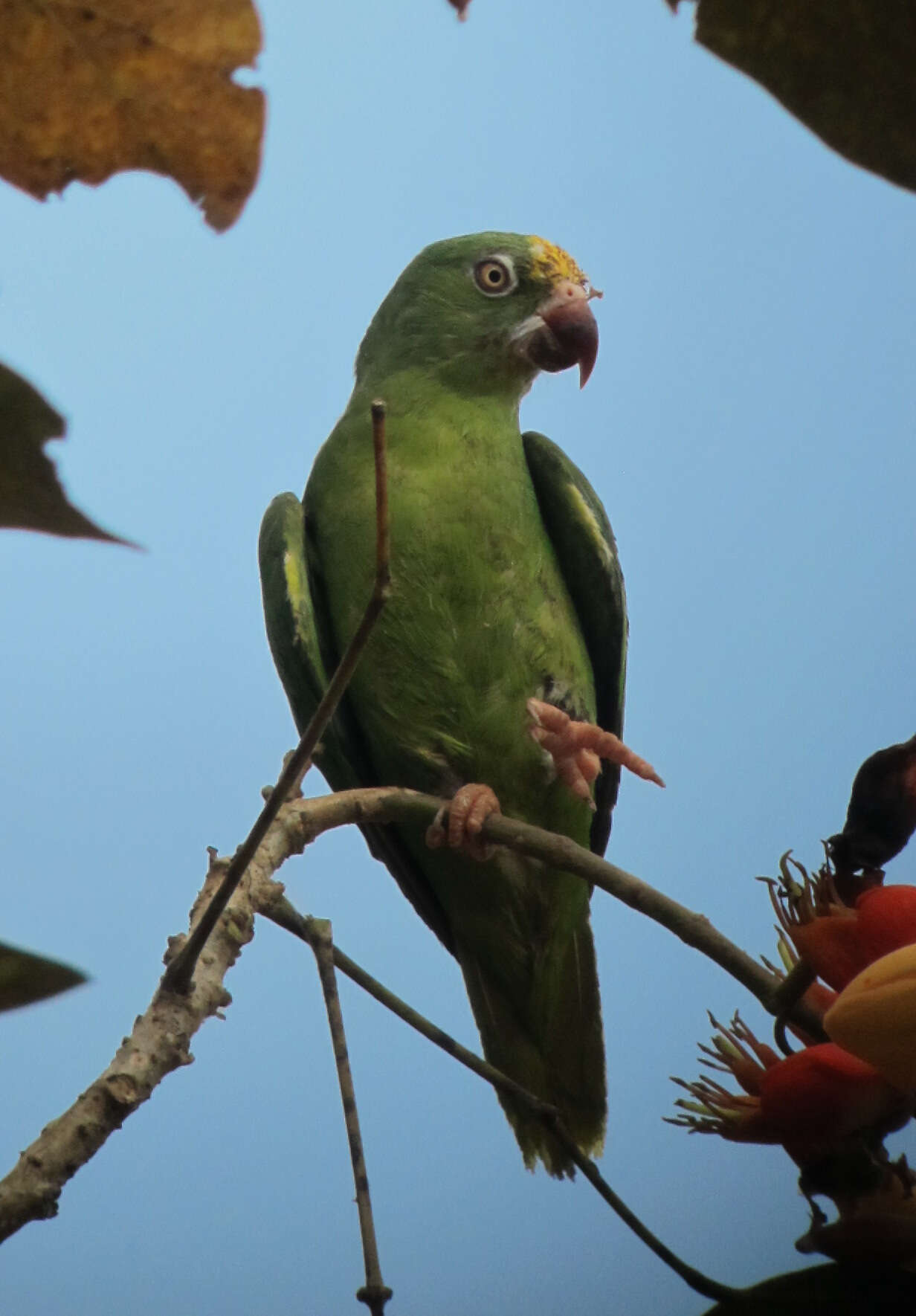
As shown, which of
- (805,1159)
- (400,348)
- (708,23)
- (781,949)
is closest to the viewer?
(708,23)

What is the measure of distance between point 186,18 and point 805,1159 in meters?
0.85

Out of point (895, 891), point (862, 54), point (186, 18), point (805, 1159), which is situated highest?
point (186, 18)


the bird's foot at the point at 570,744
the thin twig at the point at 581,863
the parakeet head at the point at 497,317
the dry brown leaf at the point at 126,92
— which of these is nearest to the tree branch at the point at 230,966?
the thin twig at the point at 581,863

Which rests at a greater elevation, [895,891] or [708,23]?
[708,23]

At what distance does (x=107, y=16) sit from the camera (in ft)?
2.00

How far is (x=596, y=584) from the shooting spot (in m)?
2.43

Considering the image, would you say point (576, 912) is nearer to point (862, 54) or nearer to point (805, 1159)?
point (805, 1159)

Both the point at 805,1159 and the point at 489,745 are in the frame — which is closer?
the point at 805,1159

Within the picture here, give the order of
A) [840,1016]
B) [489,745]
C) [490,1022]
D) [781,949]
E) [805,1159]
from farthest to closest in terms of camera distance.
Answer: [490,1022] < [489,745] < [781,949] < [805,1159] < [840,1016]

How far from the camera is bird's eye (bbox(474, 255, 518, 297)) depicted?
262cm

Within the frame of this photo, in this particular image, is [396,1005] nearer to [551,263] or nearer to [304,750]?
[304,750]

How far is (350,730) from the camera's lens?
2.29m

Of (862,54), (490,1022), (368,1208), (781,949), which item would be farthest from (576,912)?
(862,54)

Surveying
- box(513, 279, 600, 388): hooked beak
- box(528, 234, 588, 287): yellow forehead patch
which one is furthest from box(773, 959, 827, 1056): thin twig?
box(528, 234, 588, 287): yellow forehead patch
